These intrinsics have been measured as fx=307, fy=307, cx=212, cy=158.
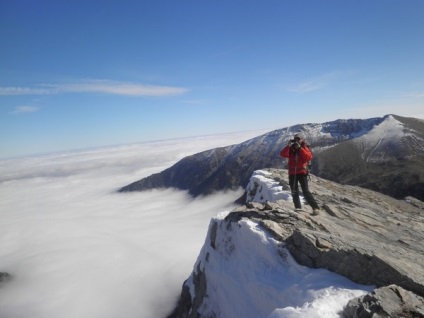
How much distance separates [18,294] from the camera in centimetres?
15212

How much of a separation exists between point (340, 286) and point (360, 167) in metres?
190

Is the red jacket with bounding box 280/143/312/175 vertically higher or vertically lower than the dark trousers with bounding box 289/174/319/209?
higher

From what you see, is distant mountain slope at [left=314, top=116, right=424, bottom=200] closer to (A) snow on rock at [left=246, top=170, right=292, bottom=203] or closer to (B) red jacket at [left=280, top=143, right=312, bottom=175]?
(A) snow on rock at [left=246, top=170, right=292, bottom=203]

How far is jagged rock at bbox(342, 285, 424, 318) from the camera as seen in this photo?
8828 mm

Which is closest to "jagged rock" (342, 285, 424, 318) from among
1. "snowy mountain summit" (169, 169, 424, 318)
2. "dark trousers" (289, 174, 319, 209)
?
"snowy mountain summit" (169, 169, 424, 318)

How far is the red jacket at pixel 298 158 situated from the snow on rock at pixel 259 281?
4.14 meters

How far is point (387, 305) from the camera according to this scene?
9.06 metres

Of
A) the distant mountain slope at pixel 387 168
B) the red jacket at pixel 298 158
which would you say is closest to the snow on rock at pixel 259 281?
the red jacket at pixel 298 158

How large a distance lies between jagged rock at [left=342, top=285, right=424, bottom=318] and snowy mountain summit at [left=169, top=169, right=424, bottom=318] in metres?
0.03

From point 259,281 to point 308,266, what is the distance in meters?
2.81

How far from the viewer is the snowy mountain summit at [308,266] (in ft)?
33.8

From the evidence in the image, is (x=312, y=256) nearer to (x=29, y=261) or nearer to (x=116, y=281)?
(x=116, y=281)

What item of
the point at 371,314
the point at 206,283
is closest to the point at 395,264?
the point at 371,314

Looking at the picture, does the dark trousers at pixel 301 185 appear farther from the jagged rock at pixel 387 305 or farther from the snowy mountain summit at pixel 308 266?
the jagged rock at pixel 387 305
